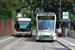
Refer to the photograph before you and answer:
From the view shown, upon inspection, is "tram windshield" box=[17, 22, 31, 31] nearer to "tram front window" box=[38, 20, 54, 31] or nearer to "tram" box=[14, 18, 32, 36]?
"tram" box=[14, 18, 32, 36]

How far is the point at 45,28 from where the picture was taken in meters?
20.1

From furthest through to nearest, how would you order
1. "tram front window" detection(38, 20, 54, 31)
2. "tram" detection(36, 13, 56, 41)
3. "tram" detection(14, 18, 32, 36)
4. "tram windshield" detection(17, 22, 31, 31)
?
"tram windshield" detection(17, 22, 31, 31), "tram" detection(14, 18, 32, 36), "tram front window" detection(38, 20, 54, 31), "tram" detection(36, 13, 56, 41)

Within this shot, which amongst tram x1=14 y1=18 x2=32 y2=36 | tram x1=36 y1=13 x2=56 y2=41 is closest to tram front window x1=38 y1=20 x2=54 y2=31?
tram x1=36 y1=13 x2=56 y2=41

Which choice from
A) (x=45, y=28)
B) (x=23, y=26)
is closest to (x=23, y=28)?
(x=23, y=26)

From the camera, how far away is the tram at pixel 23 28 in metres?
29.3

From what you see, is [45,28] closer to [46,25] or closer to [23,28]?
[46,25]

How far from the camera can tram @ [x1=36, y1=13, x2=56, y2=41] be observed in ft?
65.3

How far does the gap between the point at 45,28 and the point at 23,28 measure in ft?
32.8

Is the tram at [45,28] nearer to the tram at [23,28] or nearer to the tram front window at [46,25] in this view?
the tram front window at [46,25]

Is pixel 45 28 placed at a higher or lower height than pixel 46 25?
lower

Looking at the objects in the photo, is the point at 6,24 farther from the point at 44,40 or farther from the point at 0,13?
the point at 44,40

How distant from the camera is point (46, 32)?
65.4ft

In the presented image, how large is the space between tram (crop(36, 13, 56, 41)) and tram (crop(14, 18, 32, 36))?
9.32 meters

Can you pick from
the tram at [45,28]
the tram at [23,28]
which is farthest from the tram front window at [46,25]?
the tram at [23,28]
